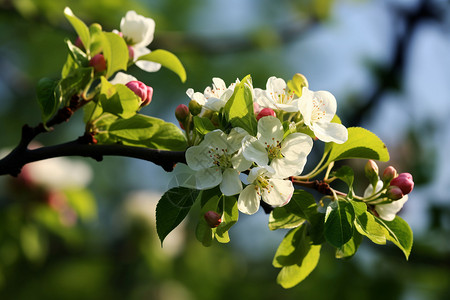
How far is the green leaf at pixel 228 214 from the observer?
0.88 meters

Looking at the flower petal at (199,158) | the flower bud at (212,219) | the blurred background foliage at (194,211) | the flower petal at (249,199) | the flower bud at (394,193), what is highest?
the flower petal at (199,158)

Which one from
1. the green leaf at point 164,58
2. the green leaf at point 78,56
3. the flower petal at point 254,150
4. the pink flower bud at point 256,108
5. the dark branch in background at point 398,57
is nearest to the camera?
the flower petal at point 254,150

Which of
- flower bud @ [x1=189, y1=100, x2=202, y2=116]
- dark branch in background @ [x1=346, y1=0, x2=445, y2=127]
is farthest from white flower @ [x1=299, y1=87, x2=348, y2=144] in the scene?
dark branch in background @ [x1=346, y1=0, x2=445, y2=127]

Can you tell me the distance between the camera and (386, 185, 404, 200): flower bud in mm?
908

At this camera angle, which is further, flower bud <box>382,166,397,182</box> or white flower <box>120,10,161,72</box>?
white flower <box>120,10,161,72</box>

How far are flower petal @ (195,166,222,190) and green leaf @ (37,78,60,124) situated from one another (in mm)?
367

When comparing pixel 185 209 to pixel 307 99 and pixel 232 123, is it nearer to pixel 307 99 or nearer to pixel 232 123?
pixel 232 123

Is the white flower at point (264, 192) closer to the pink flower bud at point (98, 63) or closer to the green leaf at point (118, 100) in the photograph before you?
the green leaf at point (118, 100)

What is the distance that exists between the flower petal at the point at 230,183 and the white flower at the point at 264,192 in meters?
0.03

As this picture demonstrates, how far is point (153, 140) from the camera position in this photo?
100cm

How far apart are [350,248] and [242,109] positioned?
34 cm

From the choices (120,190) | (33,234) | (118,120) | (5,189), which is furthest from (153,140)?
(120,190)

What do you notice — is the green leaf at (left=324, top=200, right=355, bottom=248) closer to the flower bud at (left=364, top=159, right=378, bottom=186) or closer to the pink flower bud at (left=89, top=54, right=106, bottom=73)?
the flower bud at (left=364, top=159, right=378, bottom=186)

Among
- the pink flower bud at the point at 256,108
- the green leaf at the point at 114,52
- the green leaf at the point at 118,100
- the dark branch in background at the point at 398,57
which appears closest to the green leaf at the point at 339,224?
the pink flower bud at the point at 256,108
